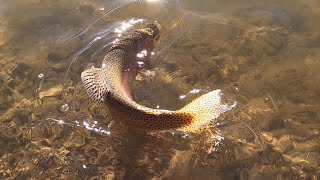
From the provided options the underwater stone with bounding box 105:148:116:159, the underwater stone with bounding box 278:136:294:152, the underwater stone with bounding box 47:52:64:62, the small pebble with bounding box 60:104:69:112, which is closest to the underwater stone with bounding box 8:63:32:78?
the underwater stone with bounding box 47:52:64:62

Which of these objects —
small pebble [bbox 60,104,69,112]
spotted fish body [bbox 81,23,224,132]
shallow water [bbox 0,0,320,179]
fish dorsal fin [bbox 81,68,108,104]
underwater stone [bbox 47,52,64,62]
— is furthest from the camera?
underwater stone [bbox 47,52,64,62]

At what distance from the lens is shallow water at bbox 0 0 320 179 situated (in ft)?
12.8

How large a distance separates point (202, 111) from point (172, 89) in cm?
106

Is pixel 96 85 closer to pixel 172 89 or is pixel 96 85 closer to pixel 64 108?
pixel 64 108

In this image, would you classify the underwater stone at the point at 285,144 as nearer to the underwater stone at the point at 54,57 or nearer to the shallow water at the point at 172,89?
the shallow water at the point at 172,89

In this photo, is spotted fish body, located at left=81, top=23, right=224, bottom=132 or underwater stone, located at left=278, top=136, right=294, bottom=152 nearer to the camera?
spotted fish body, located at left=81, top=23, right=224, bottom=132

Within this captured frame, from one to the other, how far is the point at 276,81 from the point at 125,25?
6.63 feet

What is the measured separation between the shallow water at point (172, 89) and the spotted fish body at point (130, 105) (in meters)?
0.43

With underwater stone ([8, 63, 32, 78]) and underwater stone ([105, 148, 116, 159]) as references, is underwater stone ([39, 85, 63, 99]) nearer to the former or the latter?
underwater stone ([8, 63, 32, 78])

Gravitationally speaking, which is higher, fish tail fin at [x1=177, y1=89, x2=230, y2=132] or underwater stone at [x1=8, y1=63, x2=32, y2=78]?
fish tail fin at [x1=177, y1=89, x2=230, y2=132]

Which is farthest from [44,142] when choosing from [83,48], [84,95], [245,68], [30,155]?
[245,68]

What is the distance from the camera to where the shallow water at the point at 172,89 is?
12.8 ft

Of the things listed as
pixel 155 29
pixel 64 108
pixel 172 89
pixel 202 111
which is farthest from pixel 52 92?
pixel 202 111

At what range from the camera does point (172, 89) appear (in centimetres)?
461
